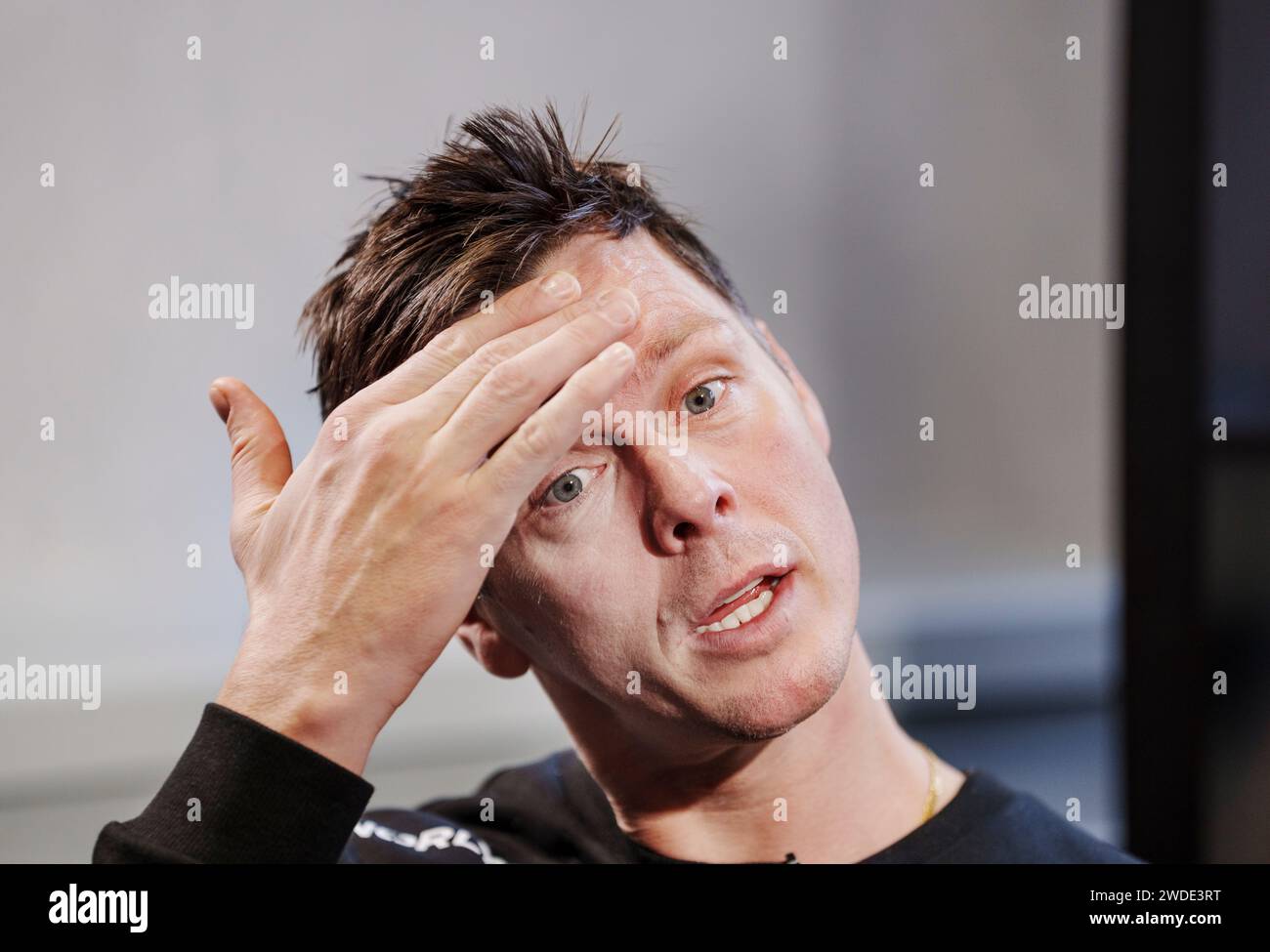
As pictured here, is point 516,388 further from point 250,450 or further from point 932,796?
point 932,796

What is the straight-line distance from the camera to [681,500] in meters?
0.91

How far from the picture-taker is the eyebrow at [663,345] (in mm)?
940

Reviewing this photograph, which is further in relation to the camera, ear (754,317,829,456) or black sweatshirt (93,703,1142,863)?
ear (754,317,829,456)

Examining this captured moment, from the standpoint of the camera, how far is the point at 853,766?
103 cm

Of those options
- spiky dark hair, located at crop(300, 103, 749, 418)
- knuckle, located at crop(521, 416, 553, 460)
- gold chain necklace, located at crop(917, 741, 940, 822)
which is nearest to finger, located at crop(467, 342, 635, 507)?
knuckle, located at crop(521, 416, 553, 460)

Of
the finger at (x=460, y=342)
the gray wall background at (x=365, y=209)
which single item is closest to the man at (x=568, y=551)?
the finger at (x=460, y=342)

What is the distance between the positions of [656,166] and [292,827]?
705mm

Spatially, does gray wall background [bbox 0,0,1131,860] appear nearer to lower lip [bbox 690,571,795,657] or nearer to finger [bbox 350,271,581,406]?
finger [bbox 350,271,581,406]

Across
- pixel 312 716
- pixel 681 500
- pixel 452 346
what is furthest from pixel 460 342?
pixel 312 716

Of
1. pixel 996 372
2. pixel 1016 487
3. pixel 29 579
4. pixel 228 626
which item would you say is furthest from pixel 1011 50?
pixel 29 579

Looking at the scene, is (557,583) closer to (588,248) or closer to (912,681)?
(588,248)

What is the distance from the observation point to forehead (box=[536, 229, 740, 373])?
0.95m

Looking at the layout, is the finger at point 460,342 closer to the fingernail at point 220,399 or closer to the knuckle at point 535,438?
the knuckle at point 535,438

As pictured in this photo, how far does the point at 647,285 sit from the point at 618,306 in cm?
6
